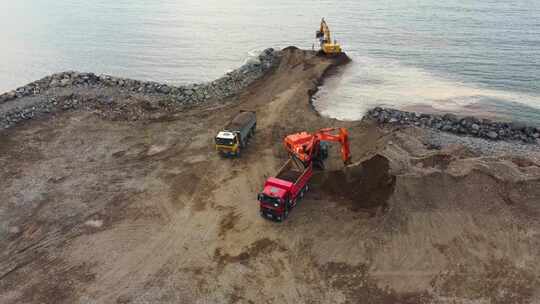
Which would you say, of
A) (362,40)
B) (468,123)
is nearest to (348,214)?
(468,123)

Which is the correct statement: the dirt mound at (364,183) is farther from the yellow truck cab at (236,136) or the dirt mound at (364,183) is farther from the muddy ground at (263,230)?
the yellow truck cab at (236,136)

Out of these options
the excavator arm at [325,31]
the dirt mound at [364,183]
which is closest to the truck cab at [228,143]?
the dirt mound at [364,183]

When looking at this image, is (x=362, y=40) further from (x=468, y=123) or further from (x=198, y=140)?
(x=198, y=140)

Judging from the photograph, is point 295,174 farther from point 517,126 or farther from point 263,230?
point 517,126

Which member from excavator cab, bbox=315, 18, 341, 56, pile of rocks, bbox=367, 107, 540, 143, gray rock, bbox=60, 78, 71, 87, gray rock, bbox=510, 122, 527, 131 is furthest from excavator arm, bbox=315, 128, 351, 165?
gray rock, bbox=60, 78, 71, 87

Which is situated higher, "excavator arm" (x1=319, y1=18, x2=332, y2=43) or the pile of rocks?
"excavator arm" (x1=319, y1=18, x2=332, y2=43)

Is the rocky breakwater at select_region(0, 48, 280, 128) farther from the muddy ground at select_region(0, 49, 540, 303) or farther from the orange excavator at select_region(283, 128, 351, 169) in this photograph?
the orange excavator at select_region(283, 128, 351, 169)

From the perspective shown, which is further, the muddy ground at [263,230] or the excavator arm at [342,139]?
the excavator arm at [342,139]
